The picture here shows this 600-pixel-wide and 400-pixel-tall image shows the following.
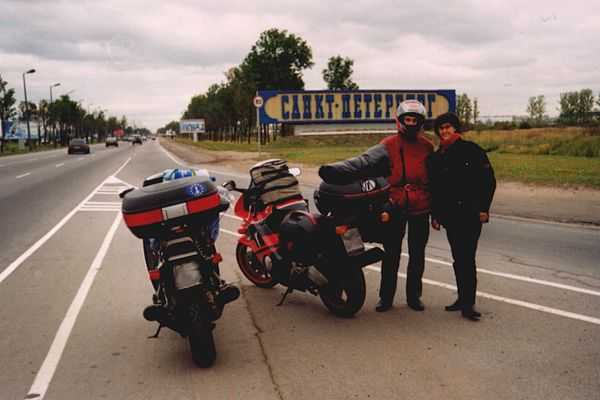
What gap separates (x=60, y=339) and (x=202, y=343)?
148 cm

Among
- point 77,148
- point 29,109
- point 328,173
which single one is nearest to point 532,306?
point 328,173

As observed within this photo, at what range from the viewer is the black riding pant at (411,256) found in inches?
215

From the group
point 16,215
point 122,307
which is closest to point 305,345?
point 122,307

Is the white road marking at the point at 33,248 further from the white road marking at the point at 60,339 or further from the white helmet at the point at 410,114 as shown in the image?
the white helmet at the point at 410,114

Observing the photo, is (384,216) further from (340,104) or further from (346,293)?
(340,104)

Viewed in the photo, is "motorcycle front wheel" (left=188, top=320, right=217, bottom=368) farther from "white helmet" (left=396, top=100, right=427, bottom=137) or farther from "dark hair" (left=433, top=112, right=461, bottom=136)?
"dark hair" (left=433, top=112, right=461, bottom=136)

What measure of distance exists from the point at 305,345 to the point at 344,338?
348 millimetres

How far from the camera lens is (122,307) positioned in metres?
5.69

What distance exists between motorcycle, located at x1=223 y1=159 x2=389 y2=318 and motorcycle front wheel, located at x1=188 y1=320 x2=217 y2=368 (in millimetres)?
1331

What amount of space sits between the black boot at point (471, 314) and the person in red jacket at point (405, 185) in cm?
41

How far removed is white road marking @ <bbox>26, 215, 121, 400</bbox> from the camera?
3.94 m

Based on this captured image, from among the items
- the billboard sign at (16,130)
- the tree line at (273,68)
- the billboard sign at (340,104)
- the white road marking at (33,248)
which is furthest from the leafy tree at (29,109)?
the white road marking at (33,248)

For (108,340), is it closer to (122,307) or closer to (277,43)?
(122,307)

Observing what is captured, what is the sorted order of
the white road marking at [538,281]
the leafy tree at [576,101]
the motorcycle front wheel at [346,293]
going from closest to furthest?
1. the motorcycle front wheel at [346,293]
2. the white road marking at [538,281]
3. the leafy tree at [576,101]
